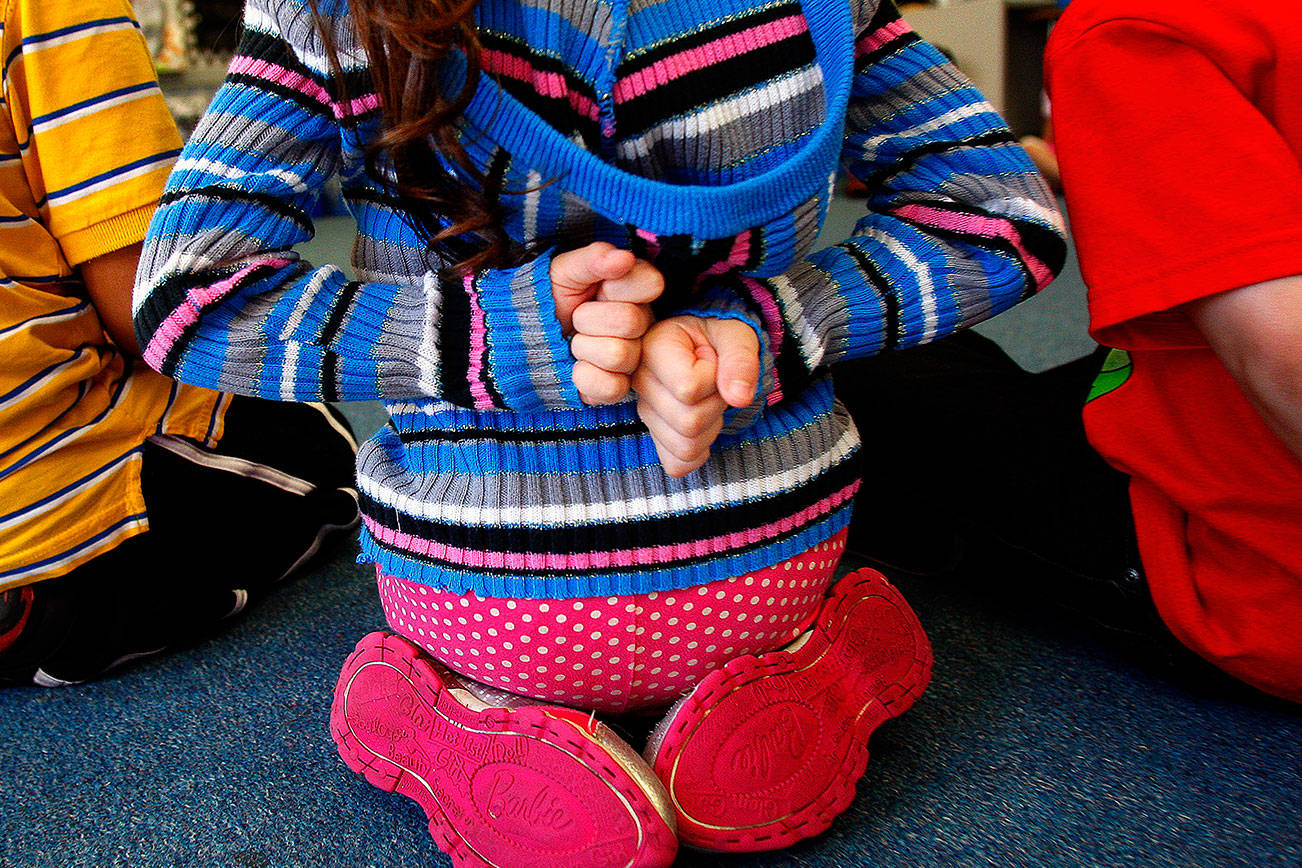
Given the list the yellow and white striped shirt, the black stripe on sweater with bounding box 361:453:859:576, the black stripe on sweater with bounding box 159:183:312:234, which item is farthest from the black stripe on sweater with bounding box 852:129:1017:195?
the yellow and white striped shirt

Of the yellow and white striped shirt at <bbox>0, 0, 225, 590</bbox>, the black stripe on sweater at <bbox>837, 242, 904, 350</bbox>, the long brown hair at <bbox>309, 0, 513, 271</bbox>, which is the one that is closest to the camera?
the long brown hair at <bbox>309, 0, 513, 271</bbox>

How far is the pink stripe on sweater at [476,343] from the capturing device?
442 millimetres

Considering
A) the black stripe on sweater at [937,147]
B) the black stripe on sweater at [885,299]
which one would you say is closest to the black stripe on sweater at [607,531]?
the black stripe on sweater at [885,299]

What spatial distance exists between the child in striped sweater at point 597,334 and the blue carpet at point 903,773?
5cm

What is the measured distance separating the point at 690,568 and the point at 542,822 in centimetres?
15

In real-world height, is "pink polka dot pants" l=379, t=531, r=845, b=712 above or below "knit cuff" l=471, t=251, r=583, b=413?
below

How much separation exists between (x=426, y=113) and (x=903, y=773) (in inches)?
18.5

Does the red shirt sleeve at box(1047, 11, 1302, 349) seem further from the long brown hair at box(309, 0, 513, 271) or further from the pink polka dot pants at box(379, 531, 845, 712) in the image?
the long brown hair at box(309, 0, 513, 271)

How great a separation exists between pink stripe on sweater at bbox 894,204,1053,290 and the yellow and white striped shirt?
547 mm

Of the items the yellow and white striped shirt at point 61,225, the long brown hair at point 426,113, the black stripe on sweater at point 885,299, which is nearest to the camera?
the long brown hair at point 426,113

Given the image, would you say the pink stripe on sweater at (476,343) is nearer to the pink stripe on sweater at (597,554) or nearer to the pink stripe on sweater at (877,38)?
the pink stripe on sweater at (597,554)

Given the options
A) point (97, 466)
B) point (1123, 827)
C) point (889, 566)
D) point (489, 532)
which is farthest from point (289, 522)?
point (1123, 827)

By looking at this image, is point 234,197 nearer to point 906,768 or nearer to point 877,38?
point 877,38

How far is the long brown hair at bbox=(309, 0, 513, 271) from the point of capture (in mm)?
396
